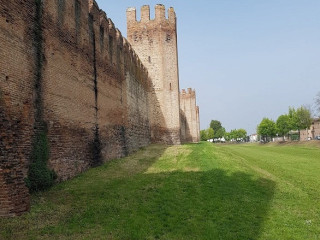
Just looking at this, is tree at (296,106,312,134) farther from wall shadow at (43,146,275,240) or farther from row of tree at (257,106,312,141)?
wall shadow at (43,146,275,240)

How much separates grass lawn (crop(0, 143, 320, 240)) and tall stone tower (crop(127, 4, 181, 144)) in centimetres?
1708

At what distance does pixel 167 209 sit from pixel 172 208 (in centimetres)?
17

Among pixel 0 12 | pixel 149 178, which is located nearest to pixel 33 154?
pixel 0 12

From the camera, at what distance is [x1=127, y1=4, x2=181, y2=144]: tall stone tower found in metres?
29.3

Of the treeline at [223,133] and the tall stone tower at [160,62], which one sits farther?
the treeline at [223,133]

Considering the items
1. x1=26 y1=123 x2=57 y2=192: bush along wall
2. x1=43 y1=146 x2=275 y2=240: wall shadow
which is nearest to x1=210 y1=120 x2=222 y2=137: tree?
x1=43 y1=146 x2=275 y2=240: wall shadow

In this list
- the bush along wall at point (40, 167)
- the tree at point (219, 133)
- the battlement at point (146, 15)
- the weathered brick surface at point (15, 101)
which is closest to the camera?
the weathered brick surface at point (15, 101)

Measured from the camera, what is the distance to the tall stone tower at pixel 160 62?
29.3 meters

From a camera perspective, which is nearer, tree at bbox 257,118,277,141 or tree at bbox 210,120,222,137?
tree at bbox 257,118,277,141

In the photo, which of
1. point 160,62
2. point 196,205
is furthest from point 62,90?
point 160,62

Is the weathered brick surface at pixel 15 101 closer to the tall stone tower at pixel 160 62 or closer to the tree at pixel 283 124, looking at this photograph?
the tall stone tower at pixel 160 62

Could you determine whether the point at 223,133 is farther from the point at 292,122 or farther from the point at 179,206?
the point at 179,206

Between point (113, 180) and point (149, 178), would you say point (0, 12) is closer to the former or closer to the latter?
point (113, 180)

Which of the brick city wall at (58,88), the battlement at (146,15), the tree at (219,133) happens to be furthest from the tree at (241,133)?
the brick city wall at (58,88)
